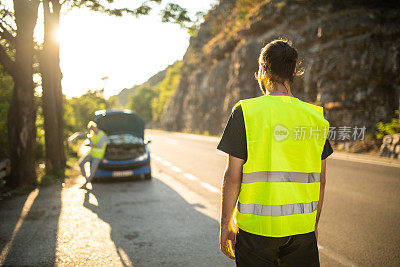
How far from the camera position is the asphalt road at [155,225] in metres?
3.90

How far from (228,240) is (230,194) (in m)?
0.33

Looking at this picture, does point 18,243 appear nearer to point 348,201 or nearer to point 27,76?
point 27,76

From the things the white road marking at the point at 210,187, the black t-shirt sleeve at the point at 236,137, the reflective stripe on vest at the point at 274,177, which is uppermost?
the black t-shirt sleeve at the point at 236,137

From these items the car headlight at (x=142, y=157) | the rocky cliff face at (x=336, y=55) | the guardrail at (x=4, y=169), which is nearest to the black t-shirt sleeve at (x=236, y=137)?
the guardrail at (x=4, y=169)

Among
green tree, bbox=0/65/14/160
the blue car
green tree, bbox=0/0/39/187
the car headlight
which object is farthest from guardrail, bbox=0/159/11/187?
the car headlight

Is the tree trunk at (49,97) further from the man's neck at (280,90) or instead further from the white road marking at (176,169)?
the man's neck at (280,90)

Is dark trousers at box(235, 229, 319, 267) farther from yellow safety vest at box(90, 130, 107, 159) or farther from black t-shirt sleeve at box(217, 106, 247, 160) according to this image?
yellow safety vest at box(90, 130, 107, 159)

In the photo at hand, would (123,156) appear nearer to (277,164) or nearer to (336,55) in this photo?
(277,164)

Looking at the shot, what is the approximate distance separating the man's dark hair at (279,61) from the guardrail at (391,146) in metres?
12.2

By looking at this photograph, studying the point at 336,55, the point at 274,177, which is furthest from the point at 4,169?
the point at 336,55

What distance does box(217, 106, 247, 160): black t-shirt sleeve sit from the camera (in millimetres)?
1765

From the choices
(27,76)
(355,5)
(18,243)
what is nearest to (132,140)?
(27,76)

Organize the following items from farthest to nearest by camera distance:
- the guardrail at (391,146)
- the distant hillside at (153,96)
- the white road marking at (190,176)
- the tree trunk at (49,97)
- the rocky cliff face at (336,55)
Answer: the distant hillside at (153,96) → the rocky cliff face at (336,55) → the guardrail at (391,146) → the tree trunk at (49,97) → the white road marking at (190,176)

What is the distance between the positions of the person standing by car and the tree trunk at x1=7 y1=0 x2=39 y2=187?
1363mm
